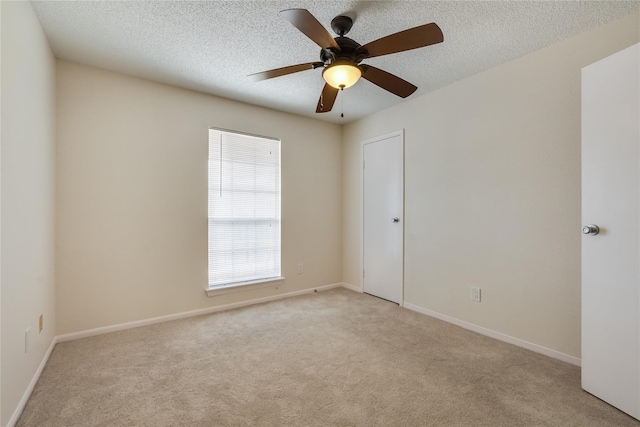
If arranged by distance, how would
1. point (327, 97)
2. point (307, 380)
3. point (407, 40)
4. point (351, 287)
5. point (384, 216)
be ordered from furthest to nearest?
point (351, 287), point (384, 216), point (327, 97), point (307, 380), point (407, 40)

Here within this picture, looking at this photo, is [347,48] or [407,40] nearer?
[407,40]

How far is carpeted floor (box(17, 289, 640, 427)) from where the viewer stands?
63.9 inches

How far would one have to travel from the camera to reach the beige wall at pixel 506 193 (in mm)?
2215

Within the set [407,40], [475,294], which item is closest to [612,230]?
[475,294]

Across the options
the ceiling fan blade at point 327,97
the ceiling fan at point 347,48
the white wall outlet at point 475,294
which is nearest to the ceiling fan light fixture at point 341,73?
the ceiling fan at point 347,48

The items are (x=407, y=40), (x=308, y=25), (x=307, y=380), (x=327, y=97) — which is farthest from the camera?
(x=327, y=97)

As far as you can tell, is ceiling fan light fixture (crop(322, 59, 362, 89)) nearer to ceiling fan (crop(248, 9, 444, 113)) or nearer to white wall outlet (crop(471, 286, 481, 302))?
ceiling fan (crop(248, 9, 444, 113))

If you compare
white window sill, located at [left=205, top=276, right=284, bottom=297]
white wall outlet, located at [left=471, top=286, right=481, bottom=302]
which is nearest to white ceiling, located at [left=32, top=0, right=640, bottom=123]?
white wall outlet, located at [left=471, top=286, right=481, bottom=302]

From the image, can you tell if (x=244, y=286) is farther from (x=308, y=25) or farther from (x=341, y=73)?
(x=308, y=25)

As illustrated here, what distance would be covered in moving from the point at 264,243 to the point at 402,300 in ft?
6.08

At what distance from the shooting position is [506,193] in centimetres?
260

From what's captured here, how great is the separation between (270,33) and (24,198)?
6.35 feet

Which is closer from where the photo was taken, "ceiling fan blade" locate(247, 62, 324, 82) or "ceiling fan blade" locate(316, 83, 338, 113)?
"ceiling fan blade" locate(247, 62, 324, 82)

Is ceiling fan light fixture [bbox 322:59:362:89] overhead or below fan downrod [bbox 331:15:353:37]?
below
